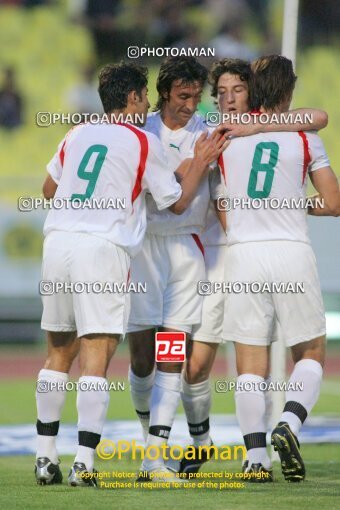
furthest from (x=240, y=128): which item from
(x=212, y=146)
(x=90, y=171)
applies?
(x=90, y=171)

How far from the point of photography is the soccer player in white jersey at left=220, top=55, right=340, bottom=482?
5.49m

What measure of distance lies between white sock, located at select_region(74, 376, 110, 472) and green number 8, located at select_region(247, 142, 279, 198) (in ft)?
4.16

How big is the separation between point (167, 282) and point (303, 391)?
1.00 meters

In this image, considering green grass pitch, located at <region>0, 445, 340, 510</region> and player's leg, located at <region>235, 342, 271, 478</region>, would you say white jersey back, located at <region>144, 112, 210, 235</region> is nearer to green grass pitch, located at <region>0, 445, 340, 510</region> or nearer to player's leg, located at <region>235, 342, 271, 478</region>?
player's leg, located at <region>235, 342, 271, 478</region>

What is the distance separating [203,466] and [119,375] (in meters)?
6.80

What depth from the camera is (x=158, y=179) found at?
5.48m

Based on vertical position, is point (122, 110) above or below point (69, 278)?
above

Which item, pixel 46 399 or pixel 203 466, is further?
pixel 203 466

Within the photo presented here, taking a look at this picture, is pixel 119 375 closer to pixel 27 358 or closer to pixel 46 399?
pixel 27 358

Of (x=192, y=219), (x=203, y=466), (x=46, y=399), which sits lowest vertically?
(x=203, y=466)

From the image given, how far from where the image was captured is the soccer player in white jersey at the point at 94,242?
5281mm

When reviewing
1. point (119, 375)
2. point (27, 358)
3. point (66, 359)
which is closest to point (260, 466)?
point (66, 359)

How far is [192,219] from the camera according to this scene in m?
5.93

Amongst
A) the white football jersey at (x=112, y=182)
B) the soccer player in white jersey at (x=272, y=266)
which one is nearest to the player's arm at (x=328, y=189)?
the soccer player in white jersey at (x=272, y=266)
